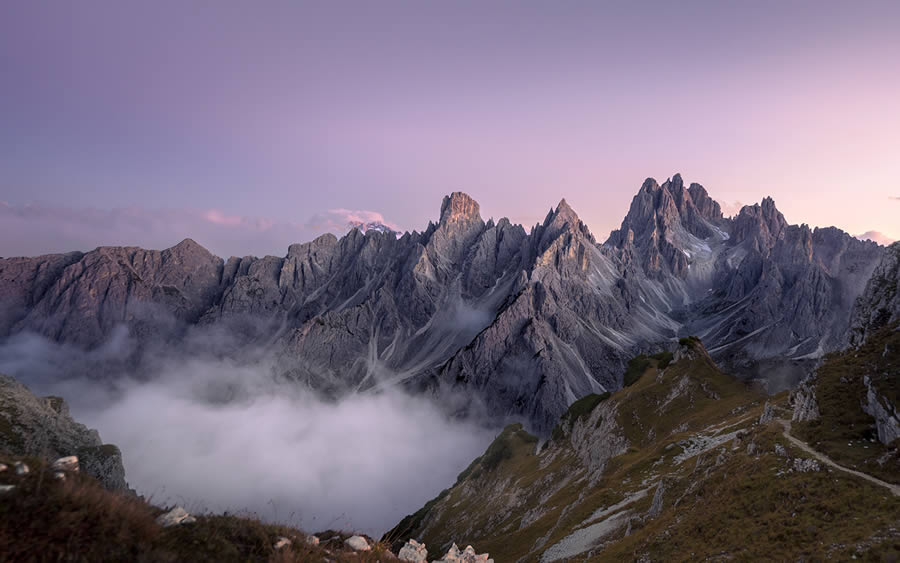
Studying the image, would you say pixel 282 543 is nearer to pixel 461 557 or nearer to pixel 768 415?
pixel 461 557

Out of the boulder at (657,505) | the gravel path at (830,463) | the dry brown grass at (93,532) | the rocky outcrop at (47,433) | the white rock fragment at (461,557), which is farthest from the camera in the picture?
the rocky outcrop at (47,433)

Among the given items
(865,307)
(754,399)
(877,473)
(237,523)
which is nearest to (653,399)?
(754,399)

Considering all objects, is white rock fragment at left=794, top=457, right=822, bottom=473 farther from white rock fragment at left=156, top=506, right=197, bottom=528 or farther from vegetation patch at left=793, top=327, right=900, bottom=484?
white rock fragment at left=156, top=506, right=197, bottom=528

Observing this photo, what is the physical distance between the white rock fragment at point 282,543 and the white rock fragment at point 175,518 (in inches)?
77.3

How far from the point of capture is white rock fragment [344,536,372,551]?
38.1ft

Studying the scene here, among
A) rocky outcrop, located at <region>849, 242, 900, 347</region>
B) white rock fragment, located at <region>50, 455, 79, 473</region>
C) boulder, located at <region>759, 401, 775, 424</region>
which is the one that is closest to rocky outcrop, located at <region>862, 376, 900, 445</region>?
boulder, located at <region>759, 401, 775, 424</region>

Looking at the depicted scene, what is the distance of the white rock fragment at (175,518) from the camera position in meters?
8.54

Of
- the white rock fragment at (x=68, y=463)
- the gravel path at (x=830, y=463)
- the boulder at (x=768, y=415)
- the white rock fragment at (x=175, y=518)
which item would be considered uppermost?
the white rock fragment at (x=68, y=463)

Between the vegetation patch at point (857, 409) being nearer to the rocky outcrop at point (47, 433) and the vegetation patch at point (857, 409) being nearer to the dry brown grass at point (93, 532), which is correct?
the dry brown grass at point (93, 532)

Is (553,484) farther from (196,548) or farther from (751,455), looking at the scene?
(196,548)

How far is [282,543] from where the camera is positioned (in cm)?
904

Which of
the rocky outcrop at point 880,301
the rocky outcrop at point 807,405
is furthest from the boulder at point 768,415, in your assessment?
the rocky outcrop at point 880,301

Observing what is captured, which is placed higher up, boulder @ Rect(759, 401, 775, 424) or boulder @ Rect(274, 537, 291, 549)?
boulder @ Rect(274, 537, 291, 549)

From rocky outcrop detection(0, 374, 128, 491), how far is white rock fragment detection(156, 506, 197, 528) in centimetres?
3555
